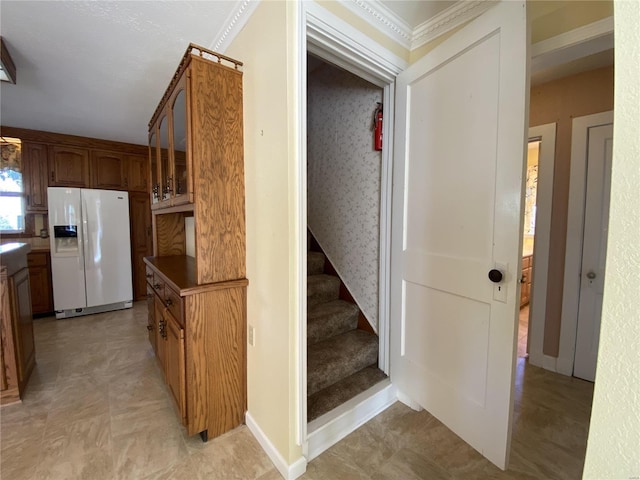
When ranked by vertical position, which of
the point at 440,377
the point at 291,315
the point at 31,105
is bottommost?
the point at 440,377

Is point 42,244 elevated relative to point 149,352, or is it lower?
elevated

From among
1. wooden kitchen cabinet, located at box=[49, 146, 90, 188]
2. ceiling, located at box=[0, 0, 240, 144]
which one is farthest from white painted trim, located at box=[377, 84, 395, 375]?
wooden kitchen cabinet, located at box=[49, 146, 90, 188]

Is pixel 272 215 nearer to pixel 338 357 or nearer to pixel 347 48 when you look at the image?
pixel 347 48

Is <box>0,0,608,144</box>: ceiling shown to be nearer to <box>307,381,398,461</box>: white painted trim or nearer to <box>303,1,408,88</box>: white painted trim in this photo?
<box>303,1,408,88</box>: white painted trim

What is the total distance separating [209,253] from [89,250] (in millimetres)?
3131

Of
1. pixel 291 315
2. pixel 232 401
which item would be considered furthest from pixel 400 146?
pixel 232 401

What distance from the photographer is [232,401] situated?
1583 mm

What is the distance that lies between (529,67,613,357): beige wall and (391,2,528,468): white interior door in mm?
1467

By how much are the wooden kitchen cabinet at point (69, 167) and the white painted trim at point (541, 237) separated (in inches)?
203

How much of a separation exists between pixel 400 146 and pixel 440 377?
1349mm

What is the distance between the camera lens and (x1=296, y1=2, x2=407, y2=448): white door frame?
121 centimetres

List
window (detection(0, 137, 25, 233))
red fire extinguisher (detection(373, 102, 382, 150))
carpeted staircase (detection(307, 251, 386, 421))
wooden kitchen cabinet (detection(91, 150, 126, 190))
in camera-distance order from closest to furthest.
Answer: carpeted staircase (detection(307, 251, 386, 421)), red fire extinguisher (detection(373, 102, 382, 150)), window (detection(0, 137, 25, 233)), wooden kitchen cabinet (detection(91, 150, 126, 190))

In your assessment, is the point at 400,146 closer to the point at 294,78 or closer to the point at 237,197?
the point at 294,78

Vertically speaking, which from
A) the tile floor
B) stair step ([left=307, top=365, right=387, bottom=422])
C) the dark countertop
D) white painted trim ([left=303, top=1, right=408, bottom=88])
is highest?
white painted trim ([left=303, top=1, right=408, bottom=88])
